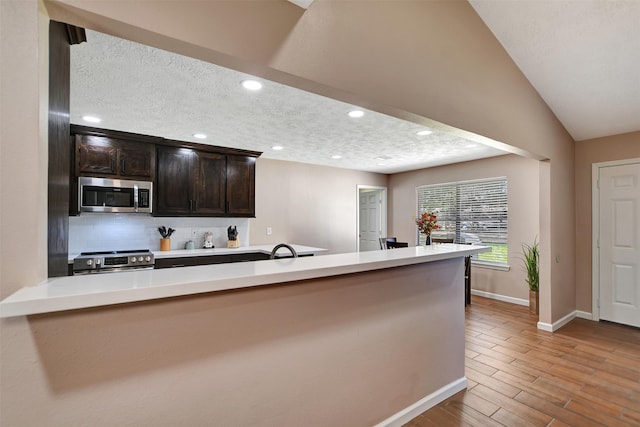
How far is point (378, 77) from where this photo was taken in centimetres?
176

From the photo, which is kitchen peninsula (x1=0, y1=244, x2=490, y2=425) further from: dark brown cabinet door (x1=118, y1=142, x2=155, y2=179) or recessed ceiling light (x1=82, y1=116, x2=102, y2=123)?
dark brown cabinet door (x1=118, y1=142, x2=155, y2=179)

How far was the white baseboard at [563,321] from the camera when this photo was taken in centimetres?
352

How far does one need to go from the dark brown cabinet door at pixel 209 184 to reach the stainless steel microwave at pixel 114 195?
0.60 meters

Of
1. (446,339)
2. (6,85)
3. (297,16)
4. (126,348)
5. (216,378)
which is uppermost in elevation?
(297,16)

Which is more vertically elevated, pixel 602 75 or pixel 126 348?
pixel 602 75

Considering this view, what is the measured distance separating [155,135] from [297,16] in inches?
116

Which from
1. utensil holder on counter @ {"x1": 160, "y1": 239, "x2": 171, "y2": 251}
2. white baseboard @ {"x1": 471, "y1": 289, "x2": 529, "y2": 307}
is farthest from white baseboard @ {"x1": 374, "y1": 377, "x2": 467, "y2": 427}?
utensil holder on counter @ {"x1": 160, "y1": 239, "x2": 171, "y2": 251}

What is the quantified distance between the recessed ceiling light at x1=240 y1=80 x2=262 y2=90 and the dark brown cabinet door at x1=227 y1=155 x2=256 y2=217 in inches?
84.7

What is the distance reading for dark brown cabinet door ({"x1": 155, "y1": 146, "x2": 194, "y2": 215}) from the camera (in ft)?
12.7

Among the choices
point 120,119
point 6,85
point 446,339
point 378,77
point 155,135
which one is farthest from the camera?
point 155,135

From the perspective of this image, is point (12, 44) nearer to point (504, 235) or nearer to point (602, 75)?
point (602, 75)

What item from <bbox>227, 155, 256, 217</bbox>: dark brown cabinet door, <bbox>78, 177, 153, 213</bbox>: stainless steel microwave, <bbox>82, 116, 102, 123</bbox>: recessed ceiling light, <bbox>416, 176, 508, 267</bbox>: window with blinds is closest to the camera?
<bbox>82, 116, 102, 123</bbox>: recessed ceiling light

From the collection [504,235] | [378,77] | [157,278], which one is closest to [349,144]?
[378,77]

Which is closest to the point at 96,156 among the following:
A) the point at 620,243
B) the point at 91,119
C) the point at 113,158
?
the point at 113,158
